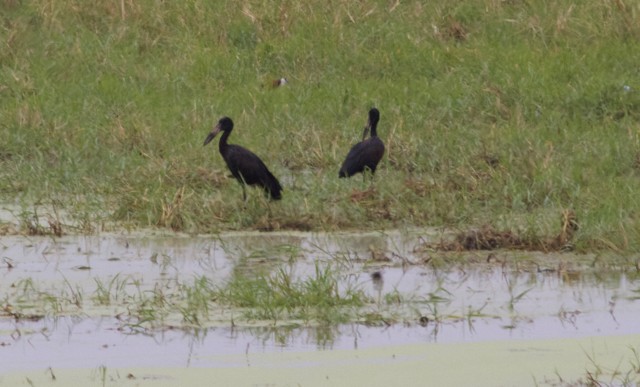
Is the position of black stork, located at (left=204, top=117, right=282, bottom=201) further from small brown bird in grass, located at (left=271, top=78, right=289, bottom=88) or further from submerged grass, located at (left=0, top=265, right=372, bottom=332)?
small brown bird in grass, located at (left=271, top=78, right=289, bottom=88)

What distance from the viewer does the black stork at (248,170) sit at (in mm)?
9969

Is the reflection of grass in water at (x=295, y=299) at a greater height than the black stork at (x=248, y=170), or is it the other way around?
the black stork at (x=248, y=170)

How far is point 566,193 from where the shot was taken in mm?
9859

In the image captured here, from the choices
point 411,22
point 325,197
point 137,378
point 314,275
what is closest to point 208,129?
point 325,197

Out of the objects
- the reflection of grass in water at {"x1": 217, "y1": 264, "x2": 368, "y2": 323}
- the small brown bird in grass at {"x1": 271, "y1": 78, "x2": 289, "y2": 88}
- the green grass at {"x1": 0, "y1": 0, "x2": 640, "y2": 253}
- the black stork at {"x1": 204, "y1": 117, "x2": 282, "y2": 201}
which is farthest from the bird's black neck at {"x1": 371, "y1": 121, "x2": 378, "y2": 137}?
the reflection of grass in water at {"x1": 217, "y1": 264, "x2": 368, "y2": 323}

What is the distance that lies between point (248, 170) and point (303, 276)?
7.38 ft

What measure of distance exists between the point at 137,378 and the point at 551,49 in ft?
28.5

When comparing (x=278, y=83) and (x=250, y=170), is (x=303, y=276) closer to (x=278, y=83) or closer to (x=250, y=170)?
(x=250, y=170)

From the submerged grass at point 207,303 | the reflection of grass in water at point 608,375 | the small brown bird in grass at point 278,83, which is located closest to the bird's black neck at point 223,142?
the small brown bird in grass at point 278,83

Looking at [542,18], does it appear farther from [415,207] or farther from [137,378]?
[137,378]

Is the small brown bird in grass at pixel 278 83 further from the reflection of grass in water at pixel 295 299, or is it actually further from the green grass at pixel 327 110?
the reflection of grass in water at pixel 295 299

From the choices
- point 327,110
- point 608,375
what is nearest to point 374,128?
→ point 327,110

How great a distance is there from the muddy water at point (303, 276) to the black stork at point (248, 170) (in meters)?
0.72

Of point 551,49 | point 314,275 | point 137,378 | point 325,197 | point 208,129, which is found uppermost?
point 551,49
